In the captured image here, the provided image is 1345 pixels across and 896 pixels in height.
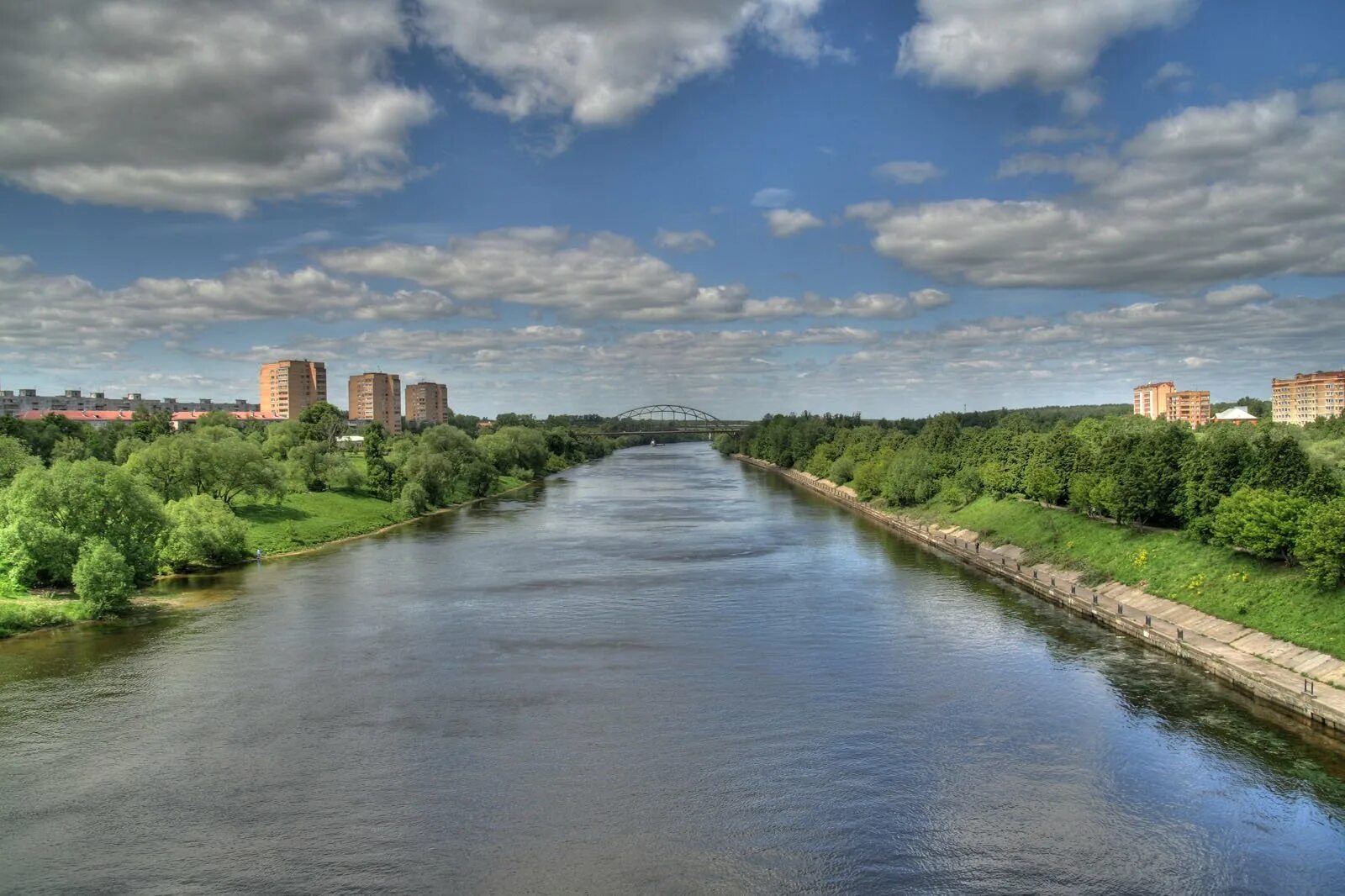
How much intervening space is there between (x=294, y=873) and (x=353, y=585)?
2150 centimetres

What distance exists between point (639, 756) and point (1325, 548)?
17.2 m

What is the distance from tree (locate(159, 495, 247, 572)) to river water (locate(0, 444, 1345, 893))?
634cm

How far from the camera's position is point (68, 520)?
28.9 metres

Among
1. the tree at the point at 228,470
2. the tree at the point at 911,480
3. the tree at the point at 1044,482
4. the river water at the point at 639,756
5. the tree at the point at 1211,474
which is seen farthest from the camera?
the tree at the point at 911,480

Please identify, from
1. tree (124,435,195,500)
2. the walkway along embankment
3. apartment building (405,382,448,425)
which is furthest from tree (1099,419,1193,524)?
apartment building (405,382,448,425)

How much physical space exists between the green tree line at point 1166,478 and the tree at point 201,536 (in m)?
34.9

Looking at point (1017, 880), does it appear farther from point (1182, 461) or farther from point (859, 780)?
point (1182, 461)

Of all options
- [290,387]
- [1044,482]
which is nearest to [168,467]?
[1044,482]

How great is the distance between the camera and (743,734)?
58.1 feet

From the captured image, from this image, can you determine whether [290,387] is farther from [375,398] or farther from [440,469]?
[440,469]

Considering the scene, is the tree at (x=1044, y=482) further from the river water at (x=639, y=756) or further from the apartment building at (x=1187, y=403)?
the apartment building at (x=1187, y=403)

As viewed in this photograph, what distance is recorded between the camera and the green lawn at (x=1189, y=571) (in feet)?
70.0

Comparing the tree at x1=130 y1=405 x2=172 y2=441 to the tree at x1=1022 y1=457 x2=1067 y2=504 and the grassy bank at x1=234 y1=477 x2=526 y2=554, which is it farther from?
the tree at x1=1022 y1=457 x2=1067 y2=504

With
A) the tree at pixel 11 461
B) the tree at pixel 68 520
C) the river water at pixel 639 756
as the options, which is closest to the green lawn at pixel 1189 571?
the river water at pixel 639 756
